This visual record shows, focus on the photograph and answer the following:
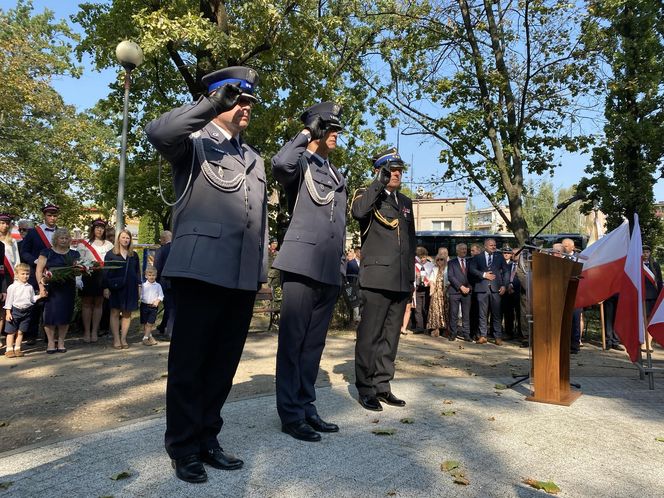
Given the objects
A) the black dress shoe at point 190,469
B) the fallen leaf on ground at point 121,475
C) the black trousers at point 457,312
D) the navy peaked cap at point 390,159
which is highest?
the navy peaked cap at point 390,159

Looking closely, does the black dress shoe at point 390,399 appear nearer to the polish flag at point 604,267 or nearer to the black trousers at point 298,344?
the black trousers at point 298,344

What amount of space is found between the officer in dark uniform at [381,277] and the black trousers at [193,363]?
5.76ft

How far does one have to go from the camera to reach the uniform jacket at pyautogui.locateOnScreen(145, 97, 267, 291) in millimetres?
2740

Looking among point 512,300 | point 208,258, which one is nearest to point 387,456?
point 208,258

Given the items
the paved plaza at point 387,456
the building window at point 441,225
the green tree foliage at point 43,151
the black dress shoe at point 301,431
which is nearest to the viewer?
the paved plaza at point 387,456

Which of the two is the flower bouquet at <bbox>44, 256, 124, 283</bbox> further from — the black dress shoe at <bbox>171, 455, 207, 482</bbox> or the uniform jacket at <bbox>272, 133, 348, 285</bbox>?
the black dress shoe at <bbox>171, 455, 207, 482</bbox>

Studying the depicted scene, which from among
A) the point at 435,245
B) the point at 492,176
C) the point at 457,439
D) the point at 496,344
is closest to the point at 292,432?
the point at 457,439

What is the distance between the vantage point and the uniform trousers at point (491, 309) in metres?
10.6

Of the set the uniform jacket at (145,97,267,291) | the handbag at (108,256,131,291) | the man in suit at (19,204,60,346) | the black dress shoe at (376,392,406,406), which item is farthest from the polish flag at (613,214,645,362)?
the man in suit at (19,204,60,346)

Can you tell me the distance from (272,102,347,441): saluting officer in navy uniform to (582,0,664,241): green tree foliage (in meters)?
11.9

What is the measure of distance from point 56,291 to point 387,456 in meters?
6.10

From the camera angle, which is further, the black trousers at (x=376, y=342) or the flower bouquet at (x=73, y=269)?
the flower bouquet at (x=73, y=269)

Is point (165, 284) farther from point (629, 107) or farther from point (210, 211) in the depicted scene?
point (629, 107)

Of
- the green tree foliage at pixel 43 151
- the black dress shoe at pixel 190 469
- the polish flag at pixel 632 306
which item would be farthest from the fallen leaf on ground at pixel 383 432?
the green tree foliage at pixel 43 151
